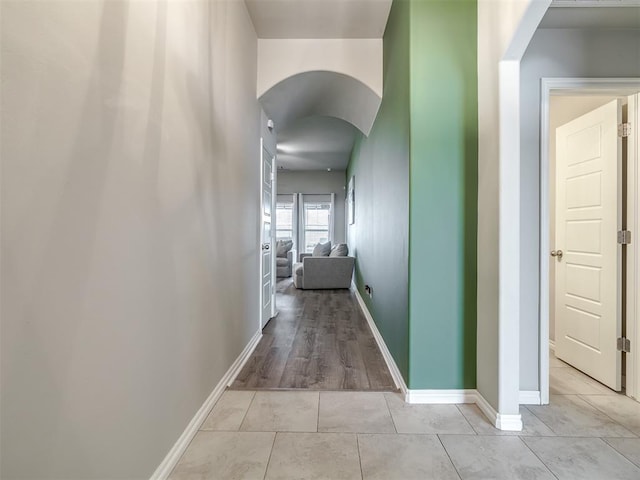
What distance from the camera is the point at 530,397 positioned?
194 cm

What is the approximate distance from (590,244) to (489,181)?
4.19 ft

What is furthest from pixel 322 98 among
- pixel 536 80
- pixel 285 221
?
pixel 285 221

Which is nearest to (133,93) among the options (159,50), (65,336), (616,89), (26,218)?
(159,50)

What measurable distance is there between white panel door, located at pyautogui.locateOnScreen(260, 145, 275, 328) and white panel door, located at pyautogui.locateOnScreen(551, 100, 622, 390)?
8.96 ft

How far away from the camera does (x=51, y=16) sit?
0.79 meters

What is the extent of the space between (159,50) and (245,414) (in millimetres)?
1900

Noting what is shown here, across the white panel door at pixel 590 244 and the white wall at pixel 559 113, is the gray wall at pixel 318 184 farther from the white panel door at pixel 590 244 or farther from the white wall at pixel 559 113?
the white panel door at pixel 590 244

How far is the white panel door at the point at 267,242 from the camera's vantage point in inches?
130

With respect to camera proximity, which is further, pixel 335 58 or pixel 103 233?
pixel 335 58

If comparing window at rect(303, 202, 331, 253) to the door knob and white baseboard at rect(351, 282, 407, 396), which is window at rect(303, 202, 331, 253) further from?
the door knob

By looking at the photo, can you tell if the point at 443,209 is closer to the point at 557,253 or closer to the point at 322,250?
the point at 557,253

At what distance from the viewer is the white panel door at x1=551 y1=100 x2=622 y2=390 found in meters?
2.16

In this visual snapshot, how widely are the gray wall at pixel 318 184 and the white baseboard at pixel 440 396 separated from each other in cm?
669

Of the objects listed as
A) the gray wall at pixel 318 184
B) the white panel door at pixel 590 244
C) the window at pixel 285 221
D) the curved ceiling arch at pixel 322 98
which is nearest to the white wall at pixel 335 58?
the curved ceiling arch at pixel 322 98
